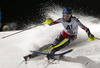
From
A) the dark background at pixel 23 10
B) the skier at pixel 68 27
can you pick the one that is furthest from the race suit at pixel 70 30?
the dark background at pixel 23 10

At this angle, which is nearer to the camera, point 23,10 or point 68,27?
point 68,27

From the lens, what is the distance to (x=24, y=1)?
9.03 meters

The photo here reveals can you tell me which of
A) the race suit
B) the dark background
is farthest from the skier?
the dark background

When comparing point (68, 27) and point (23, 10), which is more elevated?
point (68, 27)

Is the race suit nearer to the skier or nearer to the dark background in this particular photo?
the skier

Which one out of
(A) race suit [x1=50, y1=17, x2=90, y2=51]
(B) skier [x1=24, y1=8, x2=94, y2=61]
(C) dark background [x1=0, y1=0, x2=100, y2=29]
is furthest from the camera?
(C) dark background [x1=0, y1=0, x2=100, y2=29]

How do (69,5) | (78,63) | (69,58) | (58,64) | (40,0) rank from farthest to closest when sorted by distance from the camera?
(40,0) < (69,5) < (69,58) < (58,64) < (78,63)

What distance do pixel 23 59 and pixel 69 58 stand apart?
2.96ft

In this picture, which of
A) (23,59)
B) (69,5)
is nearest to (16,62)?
(23,59)

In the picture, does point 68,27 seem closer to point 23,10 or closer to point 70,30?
point 70,30

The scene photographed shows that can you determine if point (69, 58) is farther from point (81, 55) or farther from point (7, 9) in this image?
point (7, 9)

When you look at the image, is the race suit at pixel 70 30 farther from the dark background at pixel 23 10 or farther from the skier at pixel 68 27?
the dark background at pixel 23 10

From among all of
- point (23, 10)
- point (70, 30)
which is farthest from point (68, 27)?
point (23, 10)

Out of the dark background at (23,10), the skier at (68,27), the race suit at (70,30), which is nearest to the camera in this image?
the skier at (68,27)
